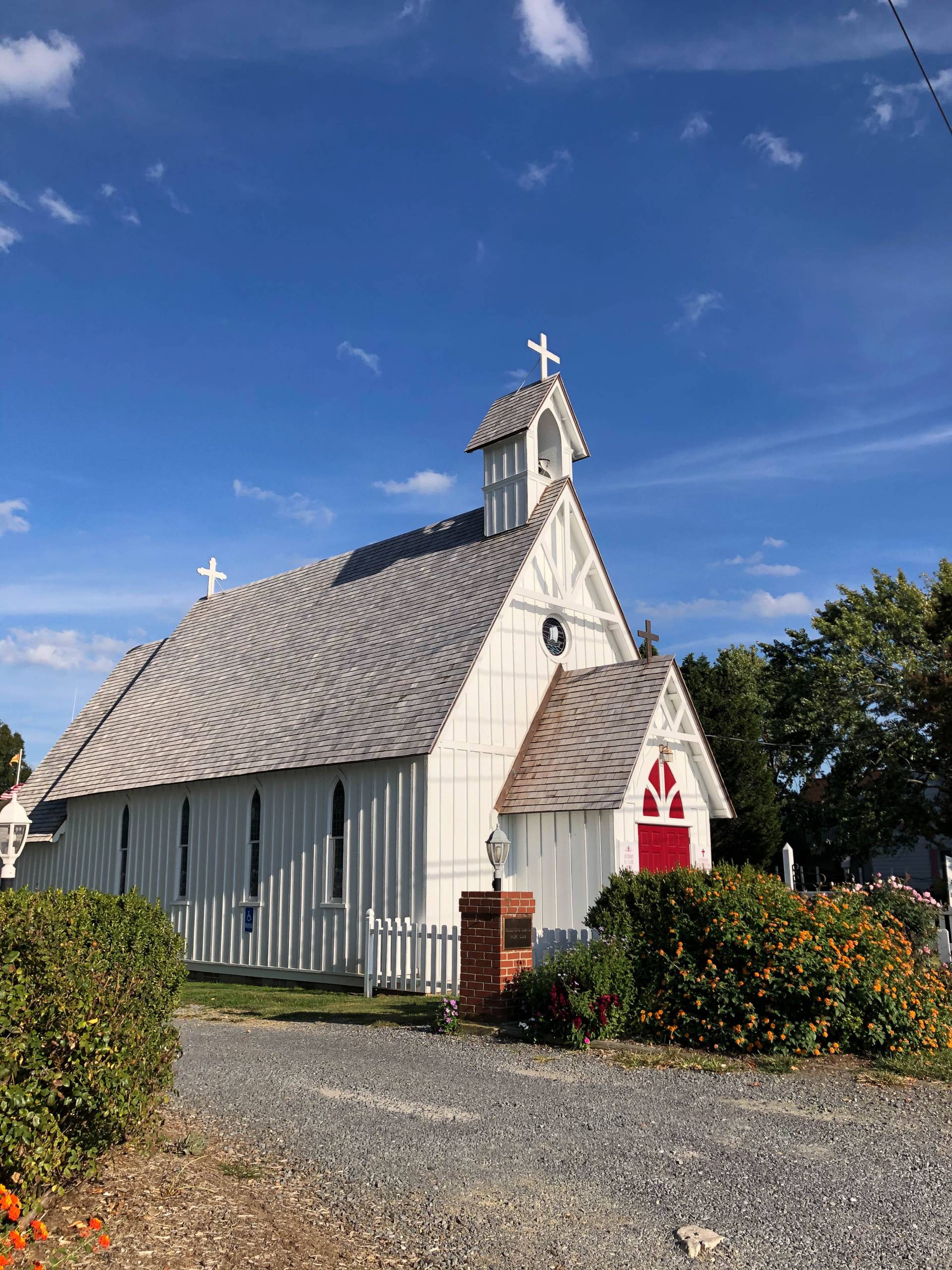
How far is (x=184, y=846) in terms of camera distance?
23.6 meters

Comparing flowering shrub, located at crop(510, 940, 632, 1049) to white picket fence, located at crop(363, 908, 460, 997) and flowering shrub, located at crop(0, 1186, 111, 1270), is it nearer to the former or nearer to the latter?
white picket fence, located at crop(363, 908, 460, 997)

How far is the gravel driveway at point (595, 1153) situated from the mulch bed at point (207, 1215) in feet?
0.79

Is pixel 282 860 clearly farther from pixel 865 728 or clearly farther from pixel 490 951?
pixel 865 728

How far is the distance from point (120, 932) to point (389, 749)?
394 inches

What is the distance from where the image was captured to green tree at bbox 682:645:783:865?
3127 centimetres

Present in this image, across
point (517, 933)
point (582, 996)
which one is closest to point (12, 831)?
point (517, 933)

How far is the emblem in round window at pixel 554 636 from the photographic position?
69.1ft

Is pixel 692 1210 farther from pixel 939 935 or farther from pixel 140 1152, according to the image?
pixel 939 935

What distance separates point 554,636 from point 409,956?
24.4ft

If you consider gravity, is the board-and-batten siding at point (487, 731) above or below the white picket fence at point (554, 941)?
above

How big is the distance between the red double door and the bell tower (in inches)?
286

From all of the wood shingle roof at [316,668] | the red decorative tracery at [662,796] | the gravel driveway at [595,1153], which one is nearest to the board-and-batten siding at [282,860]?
the wood shingle roof at [316,668]

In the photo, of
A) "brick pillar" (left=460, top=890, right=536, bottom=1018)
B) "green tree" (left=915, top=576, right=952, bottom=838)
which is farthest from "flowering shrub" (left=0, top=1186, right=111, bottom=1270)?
"green tree" (left=915, top=576, right=952, bottom=838)

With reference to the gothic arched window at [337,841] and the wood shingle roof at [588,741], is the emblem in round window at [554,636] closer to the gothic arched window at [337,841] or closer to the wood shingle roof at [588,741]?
the wood shingle roof at [588,741]
